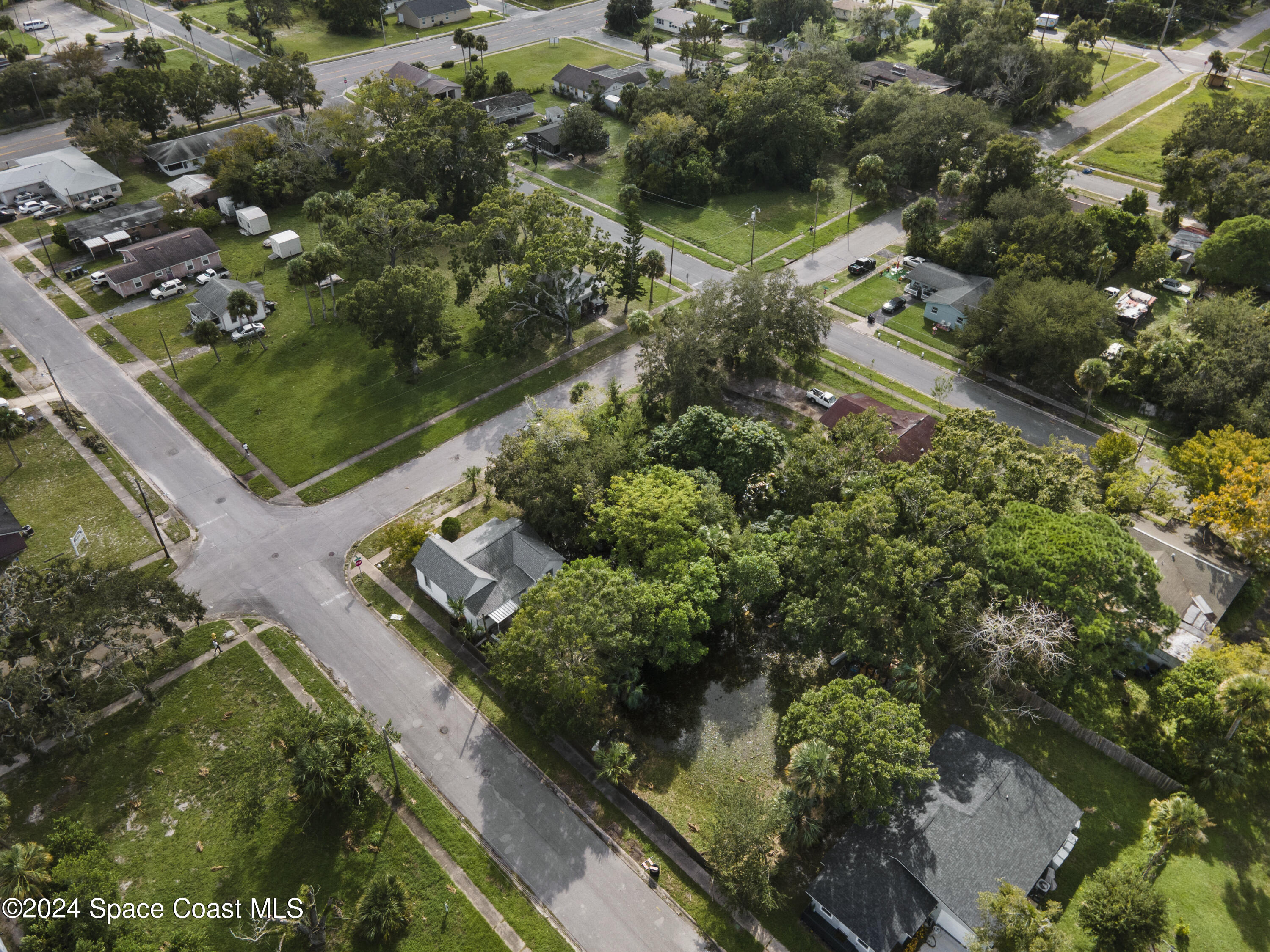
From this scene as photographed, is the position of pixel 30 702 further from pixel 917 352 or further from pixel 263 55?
pixel 263 55

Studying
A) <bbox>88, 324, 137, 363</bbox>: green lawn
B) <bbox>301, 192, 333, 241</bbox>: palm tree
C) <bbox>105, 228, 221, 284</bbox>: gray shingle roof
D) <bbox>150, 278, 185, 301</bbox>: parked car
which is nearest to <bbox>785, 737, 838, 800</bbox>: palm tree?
<bbox>88, 324, 137, 363</bbox>: green lawn

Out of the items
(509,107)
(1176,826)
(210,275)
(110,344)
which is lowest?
(1176,826)

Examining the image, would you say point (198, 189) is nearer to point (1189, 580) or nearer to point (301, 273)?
point (301, 273)

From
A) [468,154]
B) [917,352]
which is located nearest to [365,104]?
[468,154]

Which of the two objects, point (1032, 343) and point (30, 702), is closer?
point (30, 702)

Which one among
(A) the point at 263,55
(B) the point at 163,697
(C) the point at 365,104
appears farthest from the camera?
(A) the point at 263,55

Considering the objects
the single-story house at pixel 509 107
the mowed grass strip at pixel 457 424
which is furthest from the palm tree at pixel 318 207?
the mowed grass strip at pixel 457 424

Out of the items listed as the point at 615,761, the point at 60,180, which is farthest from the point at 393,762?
the point at 60,180
